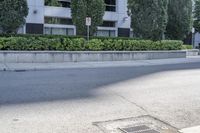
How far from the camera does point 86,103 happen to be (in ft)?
28.2

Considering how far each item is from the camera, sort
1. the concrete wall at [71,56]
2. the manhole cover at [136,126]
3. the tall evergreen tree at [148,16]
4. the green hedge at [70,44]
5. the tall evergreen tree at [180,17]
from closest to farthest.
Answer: the manhole cover at [136,126] < the concrete wall at [71,56] < the green hedge at [70,44] < the tall evergreen tree at [148,16] < the tall evergreen tree at [180,17]

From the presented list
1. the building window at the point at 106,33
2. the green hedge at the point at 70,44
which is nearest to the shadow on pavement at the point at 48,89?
the green hedge at the point at 70,44

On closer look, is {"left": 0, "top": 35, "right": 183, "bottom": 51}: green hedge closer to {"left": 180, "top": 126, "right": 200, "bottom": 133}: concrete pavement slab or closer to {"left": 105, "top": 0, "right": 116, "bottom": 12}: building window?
{"left": 105, "top": 0, "right": 116, "bottom": 12}: building window

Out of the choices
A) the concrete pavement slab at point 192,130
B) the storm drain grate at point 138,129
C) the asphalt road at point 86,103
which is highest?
the asphalt road at point 86,103

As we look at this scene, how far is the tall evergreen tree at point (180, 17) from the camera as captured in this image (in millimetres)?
31300

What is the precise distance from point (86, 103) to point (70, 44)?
13163mm

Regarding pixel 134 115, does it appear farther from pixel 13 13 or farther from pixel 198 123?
pixel 13 13

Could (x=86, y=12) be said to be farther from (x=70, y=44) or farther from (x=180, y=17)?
(x=180, y=17)

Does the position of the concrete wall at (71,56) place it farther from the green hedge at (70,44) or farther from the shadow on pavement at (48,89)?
the shadow on pavement at (48,89)

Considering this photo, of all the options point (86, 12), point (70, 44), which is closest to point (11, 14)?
point (70, 44)

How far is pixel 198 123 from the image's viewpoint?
7.16 meters

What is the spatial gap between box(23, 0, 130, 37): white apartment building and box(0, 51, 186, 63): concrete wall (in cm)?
1185

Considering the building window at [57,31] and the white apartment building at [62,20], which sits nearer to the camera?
the white apartment building at [62,20]

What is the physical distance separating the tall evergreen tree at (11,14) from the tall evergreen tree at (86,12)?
459 centimetres
